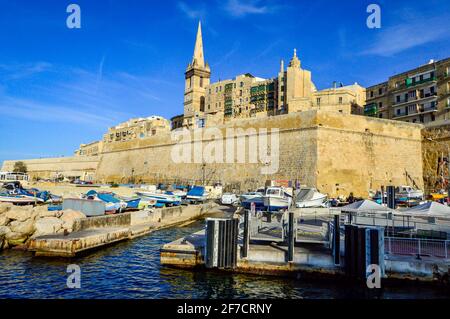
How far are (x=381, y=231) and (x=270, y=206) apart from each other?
11.8 metres

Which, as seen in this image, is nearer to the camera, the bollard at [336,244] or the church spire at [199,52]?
the bollard at [336,244]

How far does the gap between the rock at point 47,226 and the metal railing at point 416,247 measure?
1046 centimetres

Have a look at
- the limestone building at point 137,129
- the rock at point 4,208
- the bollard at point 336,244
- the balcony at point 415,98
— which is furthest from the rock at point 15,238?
the limestone building at point 137,129

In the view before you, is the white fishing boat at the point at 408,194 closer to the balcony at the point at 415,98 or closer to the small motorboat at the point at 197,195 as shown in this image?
the small motorboat at the point at 197,195

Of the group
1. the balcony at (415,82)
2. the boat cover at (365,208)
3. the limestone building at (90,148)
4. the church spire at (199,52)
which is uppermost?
the church spire at (199,52)

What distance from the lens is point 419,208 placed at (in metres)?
10.5

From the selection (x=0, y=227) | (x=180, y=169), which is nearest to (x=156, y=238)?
(x=0, y=227)

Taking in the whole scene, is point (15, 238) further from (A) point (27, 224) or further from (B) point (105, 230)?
(B) point (105, 230)

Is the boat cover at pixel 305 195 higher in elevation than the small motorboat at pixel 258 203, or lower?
higher

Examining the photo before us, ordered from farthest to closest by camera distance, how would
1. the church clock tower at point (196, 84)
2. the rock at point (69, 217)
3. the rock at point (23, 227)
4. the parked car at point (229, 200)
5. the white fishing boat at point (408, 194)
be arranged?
1. the church clock tower at point (196, 84)
2. the parked car at point (229, 200)
3. the white fishing boat at point (408, 194)
4. the rock at point (69, 217)
5. the rock at point (23, 227)

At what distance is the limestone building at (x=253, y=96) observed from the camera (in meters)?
43.7

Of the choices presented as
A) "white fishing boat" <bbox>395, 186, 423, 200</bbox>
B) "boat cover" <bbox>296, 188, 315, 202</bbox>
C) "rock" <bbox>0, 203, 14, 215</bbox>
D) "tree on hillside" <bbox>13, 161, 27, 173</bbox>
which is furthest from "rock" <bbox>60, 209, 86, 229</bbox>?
"tree on hillside" <bbox>13, 161, 27, 173</bbox>

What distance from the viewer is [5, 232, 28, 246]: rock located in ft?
38.4
